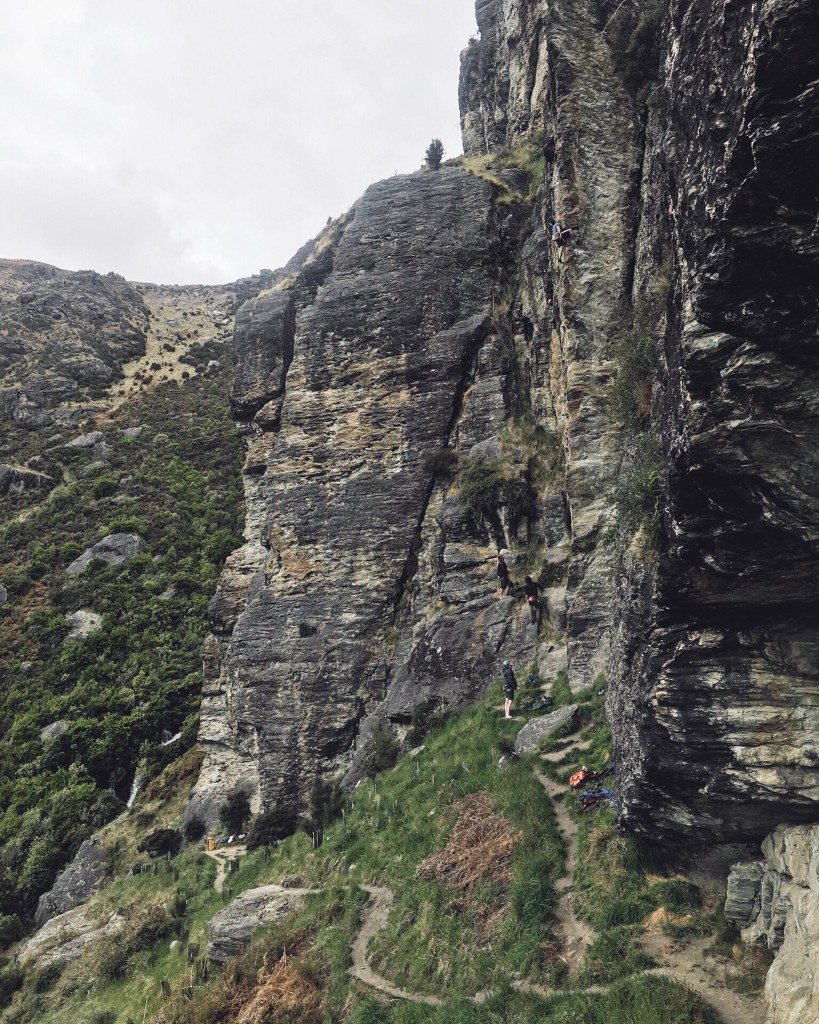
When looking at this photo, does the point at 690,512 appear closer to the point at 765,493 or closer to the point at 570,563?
the point at 765,493

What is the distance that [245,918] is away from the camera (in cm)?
1293

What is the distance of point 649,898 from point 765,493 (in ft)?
18.8

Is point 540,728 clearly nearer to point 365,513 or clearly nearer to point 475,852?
point 475,852

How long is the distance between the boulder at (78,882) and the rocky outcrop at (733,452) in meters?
19.7

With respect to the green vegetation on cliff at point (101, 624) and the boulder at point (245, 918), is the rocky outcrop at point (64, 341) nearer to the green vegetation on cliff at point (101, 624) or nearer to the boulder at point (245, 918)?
the green vegetation on cliff at point (101, 624)

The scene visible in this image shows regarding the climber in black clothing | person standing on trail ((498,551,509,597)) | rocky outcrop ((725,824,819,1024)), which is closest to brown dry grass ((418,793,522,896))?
Result: rocky outcrop ((725,824,819,1024))

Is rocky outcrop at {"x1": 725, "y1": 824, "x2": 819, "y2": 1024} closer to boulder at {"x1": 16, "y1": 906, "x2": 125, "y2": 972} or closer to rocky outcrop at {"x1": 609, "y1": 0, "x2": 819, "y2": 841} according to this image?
rocky outcrop at {"x1": 609, "y1": 0, "x2": 819, "y2": 841}

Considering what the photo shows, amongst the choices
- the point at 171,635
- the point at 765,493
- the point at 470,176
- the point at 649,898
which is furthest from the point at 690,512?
the point at 171,635

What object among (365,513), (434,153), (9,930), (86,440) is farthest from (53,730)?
(434,153)

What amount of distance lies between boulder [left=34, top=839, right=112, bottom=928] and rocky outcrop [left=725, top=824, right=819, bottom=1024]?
2083 cm

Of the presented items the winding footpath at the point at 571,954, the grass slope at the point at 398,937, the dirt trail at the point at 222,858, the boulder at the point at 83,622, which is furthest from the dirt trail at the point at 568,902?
the boulder at the point at 83,622

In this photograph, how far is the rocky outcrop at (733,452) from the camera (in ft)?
15.9

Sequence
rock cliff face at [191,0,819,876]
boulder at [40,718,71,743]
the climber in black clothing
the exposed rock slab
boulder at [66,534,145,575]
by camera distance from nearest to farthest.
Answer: rock cliff face at [191,0,819,876] < the climber in black clothing < the exposed rock slab < boulder at [40,718,71,743] < boulder at [66,534,145,575]

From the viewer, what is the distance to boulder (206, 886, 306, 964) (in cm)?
1263
